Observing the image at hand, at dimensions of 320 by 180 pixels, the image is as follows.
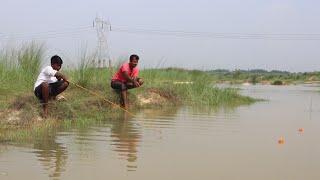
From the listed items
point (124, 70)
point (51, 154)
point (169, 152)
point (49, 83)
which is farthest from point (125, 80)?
point (51, 154)

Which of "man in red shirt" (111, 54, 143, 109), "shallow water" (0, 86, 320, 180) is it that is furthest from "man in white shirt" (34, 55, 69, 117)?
"man in red shirt" (111, 54, 143, 109)

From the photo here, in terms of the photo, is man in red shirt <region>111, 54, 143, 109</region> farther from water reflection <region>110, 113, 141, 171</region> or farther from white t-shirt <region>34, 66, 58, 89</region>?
white t-shirt <region>34, 66, 58, 89</region>

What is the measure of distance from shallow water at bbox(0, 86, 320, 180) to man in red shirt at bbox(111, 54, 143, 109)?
1.26m

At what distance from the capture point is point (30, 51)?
476 inches

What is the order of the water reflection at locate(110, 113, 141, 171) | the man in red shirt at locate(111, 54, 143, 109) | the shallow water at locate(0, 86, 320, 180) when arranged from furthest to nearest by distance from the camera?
the man in red shirt at locate(111, 54, 143, 109), the water reflection at locate(110, 113, 141, 171), the shallow water at locate(0, 86, 320, 180)

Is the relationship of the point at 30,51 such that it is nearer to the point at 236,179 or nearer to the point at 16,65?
the point at 16,65

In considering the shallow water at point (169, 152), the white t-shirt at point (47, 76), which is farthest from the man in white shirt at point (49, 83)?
the shallow water at point (169, 152)

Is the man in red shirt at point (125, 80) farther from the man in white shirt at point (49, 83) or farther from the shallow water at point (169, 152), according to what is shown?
the man in white shirt at point (49, 83)

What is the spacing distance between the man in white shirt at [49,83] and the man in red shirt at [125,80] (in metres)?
1.95

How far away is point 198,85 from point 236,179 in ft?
32.1

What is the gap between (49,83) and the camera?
8.50 m

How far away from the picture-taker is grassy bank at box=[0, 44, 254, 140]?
310 inches

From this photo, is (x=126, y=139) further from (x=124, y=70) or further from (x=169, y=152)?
(x=124, y=70)

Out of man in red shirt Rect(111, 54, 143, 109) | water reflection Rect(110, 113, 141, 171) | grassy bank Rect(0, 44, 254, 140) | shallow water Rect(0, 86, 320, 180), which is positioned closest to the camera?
shallow water Rect(0, 86, 320, 180)
